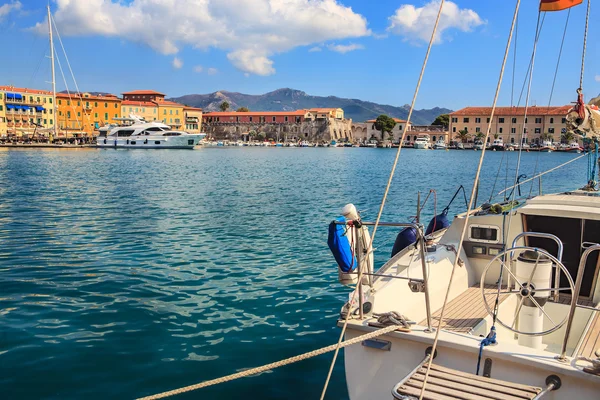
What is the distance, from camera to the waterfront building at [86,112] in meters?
111

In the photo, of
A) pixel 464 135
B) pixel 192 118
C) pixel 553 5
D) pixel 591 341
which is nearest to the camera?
pixel 591 341

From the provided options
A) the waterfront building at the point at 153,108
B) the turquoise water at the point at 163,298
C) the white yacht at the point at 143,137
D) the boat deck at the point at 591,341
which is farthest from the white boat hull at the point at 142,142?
the boat deck at the point at 591,341

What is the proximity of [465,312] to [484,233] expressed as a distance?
5.48 feet

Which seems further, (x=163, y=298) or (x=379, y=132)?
(x=379, y=132)

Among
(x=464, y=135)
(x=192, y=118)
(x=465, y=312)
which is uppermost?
(x=192, y=118)

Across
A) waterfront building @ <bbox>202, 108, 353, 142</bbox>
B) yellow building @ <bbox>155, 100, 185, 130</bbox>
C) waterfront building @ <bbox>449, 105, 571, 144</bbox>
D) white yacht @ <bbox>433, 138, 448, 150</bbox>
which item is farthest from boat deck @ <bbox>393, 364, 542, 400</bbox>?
waterfront building @ <bbox>202, 108, 353, 142</bbox>

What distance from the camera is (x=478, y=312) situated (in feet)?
20.6

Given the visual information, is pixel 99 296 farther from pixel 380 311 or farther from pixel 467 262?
pixel 467 262

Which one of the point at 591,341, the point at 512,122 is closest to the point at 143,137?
the point at 591,341

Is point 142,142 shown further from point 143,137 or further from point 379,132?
point 379,132

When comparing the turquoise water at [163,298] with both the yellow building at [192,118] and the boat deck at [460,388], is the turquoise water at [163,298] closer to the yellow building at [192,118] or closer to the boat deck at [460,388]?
the boat deck at [460,388]

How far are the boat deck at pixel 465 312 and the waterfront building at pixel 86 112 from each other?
111756 mm

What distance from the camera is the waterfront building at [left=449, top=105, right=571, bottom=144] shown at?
112 m

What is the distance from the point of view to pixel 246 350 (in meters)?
6.93
